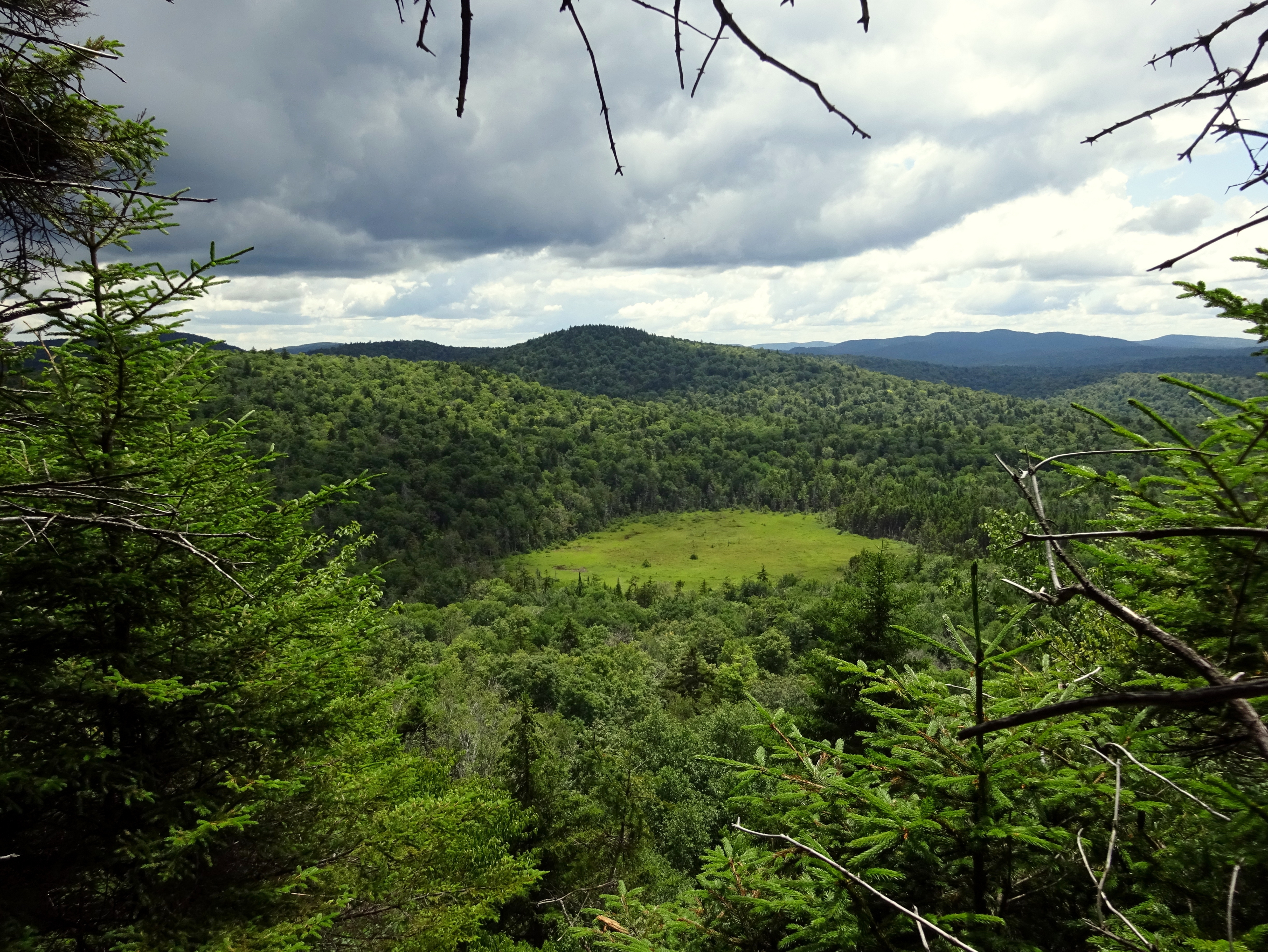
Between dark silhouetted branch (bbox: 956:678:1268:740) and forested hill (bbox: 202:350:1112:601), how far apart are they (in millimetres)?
91540

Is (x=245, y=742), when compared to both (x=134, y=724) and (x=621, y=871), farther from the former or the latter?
(x=621, y=871)

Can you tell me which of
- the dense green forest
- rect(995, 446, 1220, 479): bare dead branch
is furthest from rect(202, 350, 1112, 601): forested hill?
rect(995, 446, 1220, 479): bare dead branch

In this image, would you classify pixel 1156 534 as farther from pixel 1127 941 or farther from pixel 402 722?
pixel 402 722

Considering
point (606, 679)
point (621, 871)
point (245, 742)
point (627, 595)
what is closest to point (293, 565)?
point (245, 742)

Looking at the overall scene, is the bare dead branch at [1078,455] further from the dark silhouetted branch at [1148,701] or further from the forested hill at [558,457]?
the forested hill at [558,457]

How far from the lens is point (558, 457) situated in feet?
472

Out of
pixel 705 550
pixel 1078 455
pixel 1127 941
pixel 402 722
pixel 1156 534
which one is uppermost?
pixel 1078 455

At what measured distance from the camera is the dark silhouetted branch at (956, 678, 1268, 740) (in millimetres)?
613

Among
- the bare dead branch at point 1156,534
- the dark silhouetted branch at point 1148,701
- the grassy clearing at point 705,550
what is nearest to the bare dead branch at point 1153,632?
the dark silhouetted branch at point 1148,701

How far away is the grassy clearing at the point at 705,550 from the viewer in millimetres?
97562

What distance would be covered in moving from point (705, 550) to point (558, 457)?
155ft

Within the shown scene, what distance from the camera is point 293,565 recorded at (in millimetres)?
5824

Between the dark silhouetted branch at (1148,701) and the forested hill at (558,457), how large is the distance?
300 ft

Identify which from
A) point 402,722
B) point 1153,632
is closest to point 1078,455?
point 1153,632
